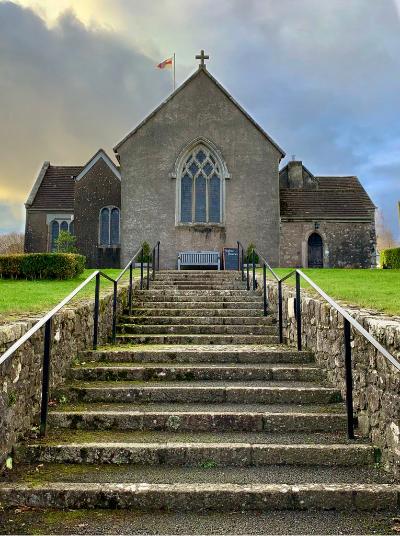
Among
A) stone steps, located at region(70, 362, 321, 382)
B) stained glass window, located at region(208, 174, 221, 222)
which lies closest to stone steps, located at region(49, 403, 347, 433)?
stone steps, located at region(70, 362, 321, 382)

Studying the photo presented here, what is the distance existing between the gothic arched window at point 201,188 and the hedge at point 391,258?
313 inches

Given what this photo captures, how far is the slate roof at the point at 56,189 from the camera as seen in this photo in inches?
1180

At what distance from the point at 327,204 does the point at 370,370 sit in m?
21.7

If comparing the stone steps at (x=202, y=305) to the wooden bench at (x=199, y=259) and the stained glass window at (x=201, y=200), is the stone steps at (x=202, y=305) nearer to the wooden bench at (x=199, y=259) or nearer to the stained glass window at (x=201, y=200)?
the wooden bench at (x=199, y=259)

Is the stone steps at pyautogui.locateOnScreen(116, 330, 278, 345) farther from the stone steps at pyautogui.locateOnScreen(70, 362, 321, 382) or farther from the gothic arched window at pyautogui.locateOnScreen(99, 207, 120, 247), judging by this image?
the gothic arched window at pyautogui.locateOnScreen(99, 207, 120, 247)

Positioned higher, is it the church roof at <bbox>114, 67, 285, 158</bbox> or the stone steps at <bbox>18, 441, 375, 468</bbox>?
the church roof at <bbox>114, 67, 285, 158</bbox>

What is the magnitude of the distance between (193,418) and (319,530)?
1842 millimetres

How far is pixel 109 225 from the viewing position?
24766mm

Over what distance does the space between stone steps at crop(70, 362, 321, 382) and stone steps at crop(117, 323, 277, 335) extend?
2126mm

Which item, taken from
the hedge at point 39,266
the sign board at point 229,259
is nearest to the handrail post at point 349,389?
the hedge at point 39,266

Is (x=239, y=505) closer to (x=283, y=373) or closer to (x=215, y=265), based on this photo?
(x=283, y=373)

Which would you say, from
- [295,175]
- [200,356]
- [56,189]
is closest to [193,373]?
[200,356]

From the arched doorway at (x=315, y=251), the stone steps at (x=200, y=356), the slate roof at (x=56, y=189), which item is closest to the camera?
the stone steps at (x=200, y=356)

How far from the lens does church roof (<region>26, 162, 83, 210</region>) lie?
2998 centimetres
